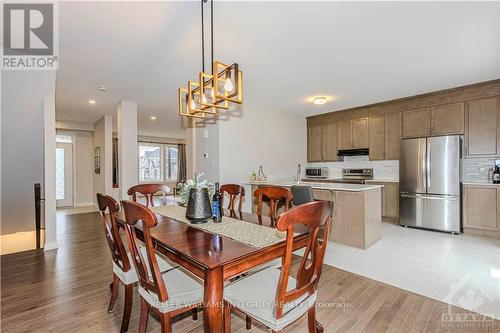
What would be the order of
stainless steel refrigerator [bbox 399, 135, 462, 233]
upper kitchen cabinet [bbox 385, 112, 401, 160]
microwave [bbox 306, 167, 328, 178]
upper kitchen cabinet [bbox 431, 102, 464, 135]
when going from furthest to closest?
microwave [bbox 306, 167, 328, 178], upper kitchen cabinet [bbox 385, 112, 401, 160], upper kitchen cabinet [bbox 431, 102, 464, 135], stainless steel refrigerator [bbox 399, 135, 462, 233]

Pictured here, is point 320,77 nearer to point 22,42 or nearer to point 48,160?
point 22,42

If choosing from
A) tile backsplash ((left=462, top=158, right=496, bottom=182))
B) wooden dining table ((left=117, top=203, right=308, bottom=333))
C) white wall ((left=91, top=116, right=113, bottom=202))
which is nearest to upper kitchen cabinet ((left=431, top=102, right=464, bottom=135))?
tile backsplash ((left=462, top=158, right=496, bottom=182))

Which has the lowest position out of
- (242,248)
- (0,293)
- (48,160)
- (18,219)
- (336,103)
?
(0,293)

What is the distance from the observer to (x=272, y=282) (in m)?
1.52

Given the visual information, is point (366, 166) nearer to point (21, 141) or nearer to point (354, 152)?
point (354, 152)

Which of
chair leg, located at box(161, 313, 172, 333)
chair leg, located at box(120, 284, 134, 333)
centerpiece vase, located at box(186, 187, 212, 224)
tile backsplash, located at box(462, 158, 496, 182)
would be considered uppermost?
tile backsplash, located at box(462, 158, 496, 182)

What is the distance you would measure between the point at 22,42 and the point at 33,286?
2619 mm

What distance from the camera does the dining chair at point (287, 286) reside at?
115 centimetres

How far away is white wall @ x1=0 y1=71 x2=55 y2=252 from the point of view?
11.3 feet

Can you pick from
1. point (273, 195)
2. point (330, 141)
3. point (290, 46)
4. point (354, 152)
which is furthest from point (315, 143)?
point (273, 195)

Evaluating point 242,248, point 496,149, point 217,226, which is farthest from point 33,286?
point 496,149

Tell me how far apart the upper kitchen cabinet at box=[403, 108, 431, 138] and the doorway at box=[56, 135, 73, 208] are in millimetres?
8922

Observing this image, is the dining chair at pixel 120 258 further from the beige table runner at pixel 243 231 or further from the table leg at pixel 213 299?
the table leg at pixel 213 299

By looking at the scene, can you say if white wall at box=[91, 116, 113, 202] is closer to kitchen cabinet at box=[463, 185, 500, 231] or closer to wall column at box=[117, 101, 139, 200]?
wall column at box=[117, 101, 139, 200]
